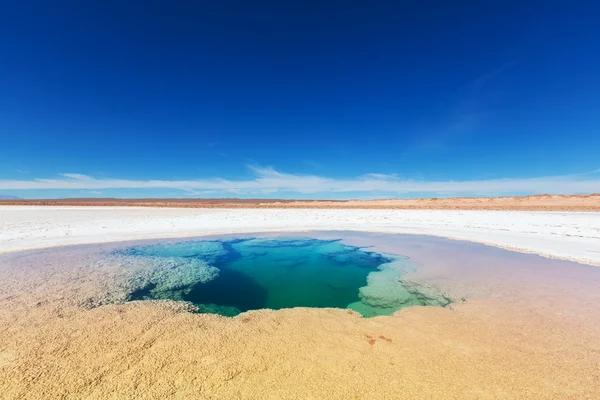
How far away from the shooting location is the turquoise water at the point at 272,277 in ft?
16.1

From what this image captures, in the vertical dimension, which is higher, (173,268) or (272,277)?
(173,268)

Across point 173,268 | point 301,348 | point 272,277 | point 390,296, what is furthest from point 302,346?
point 173,268

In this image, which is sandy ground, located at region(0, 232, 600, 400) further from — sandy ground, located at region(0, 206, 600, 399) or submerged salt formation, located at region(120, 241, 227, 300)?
submerged salt formation, located at region(120, 241, 227, 300)

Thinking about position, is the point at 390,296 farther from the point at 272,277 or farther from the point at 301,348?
the point at 272,277

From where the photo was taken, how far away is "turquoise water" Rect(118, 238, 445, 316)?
4.92m

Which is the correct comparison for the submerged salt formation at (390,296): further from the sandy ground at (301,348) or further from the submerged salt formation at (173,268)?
the submerged salt formation at (173,268)

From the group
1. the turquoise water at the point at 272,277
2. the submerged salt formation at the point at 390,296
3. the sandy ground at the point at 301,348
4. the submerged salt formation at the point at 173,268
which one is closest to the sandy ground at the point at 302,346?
the sandy ground at the point at 301,348

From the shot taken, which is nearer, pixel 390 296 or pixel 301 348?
pixel 301 348

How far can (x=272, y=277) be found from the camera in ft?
21.7

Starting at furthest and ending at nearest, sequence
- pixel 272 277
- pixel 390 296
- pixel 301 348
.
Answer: pixel 272 277 < pixel 390 296 < pixel 301 348

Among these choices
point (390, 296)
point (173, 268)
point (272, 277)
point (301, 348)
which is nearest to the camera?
point (301, 348)

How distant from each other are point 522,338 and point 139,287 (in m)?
5.86

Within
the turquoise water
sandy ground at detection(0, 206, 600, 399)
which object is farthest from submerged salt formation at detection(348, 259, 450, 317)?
sandy ground at detection(0, 206, 600, 399)

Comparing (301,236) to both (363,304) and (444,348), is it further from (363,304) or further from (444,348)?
(444,348)
